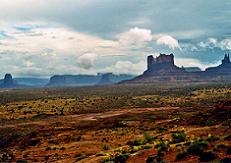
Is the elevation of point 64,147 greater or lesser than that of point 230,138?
lesser

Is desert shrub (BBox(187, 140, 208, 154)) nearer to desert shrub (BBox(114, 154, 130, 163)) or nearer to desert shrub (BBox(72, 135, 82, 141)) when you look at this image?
desert shrub (BBox(114, 154, 130, 163))

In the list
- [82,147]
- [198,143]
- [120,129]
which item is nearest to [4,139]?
[120,129]

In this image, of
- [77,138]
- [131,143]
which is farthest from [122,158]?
[77,138]

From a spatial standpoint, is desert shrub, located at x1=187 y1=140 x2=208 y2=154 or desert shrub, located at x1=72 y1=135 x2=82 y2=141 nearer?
desert shrub, located at x1=187 y1=140 x2=208 y2=154

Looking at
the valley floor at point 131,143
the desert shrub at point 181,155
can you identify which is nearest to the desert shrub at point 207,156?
the valley floor at point 131,143

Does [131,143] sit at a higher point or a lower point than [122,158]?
lower

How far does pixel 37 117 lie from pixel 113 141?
55.4 metres

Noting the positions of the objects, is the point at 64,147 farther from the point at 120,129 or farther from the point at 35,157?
the point at 120,129

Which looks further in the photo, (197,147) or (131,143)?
(131,143)

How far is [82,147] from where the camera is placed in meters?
47.7

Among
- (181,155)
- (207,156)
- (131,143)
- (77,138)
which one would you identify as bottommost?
(77,138)

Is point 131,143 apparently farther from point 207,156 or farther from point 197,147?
point 207,156

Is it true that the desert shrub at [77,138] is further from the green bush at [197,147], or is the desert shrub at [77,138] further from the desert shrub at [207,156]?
the desert shrub at [207,156]

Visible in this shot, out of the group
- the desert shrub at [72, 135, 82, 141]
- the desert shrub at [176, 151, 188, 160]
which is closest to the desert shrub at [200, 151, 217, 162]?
the desert shrub at [176, 151, 188, 160]
